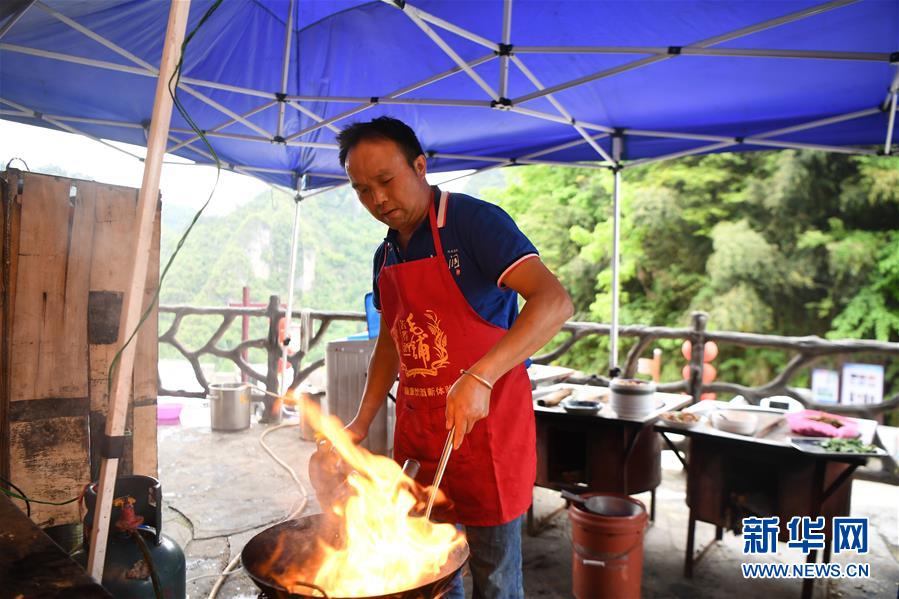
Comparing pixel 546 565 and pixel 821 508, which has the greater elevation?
pixel 821 508

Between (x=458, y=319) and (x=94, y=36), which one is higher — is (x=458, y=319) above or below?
below

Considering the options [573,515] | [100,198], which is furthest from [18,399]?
[573,515]

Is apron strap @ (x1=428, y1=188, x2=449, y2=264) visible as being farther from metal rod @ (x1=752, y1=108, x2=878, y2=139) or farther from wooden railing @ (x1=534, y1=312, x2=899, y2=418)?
wooden railing @ (x1=534, y1=312, x2=899, y2=418)

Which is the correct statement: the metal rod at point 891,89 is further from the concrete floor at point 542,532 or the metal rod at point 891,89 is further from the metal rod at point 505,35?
the concrete floor at point 542,532

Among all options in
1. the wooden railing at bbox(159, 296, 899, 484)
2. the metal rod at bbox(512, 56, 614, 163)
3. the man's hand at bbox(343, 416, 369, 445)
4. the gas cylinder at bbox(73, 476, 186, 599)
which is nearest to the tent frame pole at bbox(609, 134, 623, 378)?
the metal rod at bbox(512, 56, 614, 163)

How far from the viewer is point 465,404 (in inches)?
62.3

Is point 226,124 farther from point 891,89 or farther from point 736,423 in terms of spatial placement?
point 891,89

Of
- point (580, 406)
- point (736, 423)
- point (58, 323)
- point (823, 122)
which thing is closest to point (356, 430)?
point (58, 323)

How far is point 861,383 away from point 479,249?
21.3ft

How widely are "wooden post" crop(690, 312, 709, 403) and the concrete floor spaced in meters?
0.87

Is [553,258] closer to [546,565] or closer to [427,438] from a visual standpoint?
[546,565]

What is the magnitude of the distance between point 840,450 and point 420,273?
113 inches

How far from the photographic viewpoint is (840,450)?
10.9 ft

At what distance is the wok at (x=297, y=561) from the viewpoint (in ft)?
4.19
